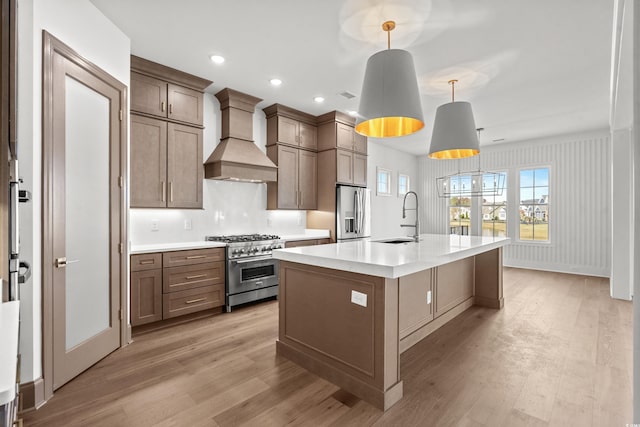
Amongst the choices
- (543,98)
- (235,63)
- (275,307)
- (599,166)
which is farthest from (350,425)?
(599,166)

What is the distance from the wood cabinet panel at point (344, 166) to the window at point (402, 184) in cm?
271

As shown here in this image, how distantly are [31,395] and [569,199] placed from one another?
8.23 meters

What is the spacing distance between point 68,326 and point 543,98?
5996 mm

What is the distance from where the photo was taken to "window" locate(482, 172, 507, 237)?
279 inches

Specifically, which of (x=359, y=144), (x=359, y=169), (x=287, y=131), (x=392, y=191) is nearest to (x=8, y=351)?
(x=287, y=131)

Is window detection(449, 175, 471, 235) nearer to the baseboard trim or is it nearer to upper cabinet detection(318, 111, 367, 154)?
upper cabinet detection(318, 111, 367, 154)

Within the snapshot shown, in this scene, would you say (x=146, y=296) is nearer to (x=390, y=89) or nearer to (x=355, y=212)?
(x=390, y=89)

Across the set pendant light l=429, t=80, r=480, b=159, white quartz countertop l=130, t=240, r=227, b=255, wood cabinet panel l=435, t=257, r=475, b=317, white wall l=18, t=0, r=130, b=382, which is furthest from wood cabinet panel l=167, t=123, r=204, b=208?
wood cabinet panel l=435, t=257, r=475, b=317

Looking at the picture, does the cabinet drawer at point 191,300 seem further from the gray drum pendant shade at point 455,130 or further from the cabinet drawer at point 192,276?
the gray drum pendant shade at point 455,130

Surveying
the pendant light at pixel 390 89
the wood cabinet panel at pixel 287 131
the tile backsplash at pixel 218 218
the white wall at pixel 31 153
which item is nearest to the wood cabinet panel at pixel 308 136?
the wood cabinet panel at pixel 287 131

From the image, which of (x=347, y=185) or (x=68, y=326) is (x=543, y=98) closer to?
(x=347, y=185)

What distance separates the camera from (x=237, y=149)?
13.6 feet

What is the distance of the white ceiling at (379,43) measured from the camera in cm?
250

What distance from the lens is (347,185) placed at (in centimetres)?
536
